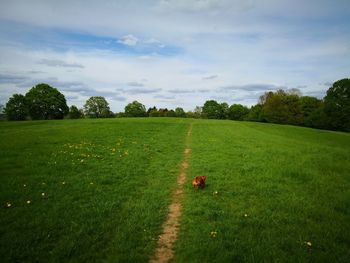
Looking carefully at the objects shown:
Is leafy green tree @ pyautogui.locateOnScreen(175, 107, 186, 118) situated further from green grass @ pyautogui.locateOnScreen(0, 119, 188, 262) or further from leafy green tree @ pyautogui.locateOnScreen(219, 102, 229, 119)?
green grass @ pyautogui.locateOnScreen(0, 119, 188, 262)

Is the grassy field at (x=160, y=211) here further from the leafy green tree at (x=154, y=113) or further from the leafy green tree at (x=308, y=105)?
the leafy green tree at (x=154, y=113)

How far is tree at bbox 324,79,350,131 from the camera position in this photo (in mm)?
66312

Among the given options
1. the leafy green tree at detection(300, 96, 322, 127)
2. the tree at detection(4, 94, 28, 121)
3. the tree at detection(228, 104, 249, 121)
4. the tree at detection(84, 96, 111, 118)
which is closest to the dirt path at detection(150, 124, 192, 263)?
the tree at detection(4, 94, 28, 121)

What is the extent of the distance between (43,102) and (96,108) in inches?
1739

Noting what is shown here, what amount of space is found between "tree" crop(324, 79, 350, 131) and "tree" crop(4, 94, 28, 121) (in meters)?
89.8

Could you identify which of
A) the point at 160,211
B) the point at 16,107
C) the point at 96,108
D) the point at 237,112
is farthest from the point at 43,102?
the point at 237,112

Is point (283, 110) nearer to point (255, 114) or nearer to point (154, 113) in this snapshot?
point (255, 114)

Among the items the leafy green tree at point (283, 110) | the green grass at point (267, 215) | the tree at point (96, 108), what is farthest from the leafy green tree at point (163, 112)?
the green grass at point (267, 215)

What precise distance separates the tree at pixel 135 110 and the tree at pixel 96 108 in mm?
18850

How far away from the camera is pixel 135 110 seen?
451 ft

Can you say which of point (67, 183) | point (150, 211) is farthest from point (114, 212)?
point (67, 183)

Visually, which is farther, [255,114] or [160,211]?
[255,114]

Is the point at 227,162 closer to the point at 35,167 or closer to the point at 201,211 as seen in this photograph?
the point at 201,211

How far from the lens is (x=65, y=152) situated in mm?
15297
